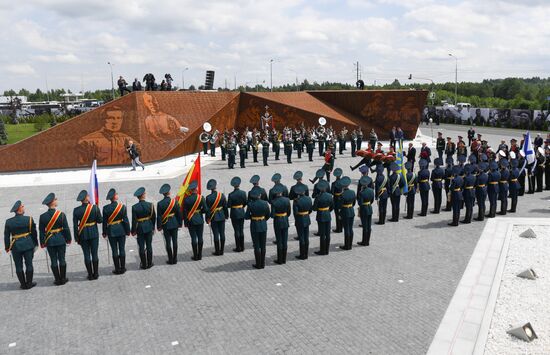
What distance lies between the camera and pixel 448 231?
10875 millimetres

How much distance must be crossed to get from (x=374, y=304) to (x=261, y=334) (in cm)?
191

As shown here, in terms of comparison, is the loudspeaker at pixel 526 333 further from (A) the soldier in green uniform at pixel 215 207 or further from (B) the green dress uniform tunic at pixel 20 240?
(B) the green dress uniform tunic at pixel 20 240

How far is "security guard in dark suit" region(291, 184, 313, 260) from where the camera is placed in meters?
9.07

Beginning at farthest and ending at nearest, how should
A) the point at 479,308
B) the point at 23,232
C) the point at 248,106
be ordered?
the point at 248,106
the point at 23,232
the point at 479,308

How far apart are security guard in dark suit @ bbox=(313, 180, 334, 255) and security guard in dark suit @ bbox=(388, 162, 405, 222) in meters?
2.93

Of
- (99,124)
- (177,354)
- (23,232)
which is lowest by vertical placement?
(177,354)

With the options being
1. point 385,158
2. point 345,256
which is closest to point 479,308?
point 345,256

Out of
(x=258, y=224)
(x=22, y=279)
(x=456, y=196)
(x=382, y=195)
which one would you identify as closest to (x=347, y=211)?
(x=258, y=224)

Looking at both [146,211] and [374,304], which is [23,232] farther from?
[374,304]

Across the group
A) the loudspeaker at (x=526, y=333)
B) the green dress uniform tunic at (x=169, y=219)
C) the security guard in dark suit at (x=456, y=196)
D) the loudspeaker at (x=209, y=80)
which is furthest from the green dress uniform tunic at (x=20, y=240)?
the loudspeaker at (x=209, y=80)

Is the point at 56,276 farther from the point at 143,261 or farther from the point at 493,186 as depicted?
the point at 493,186

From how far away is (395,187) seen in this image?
460 inches

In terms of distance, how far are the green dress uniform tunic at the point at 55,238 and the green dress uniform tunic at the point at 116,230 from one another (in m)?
0.70

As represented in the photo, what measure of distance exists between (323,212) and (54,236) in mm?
5070
